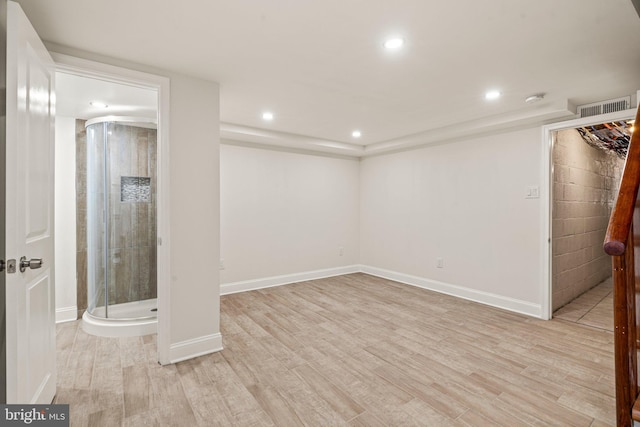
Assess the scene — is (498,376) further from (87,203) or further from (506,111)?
(87,203)

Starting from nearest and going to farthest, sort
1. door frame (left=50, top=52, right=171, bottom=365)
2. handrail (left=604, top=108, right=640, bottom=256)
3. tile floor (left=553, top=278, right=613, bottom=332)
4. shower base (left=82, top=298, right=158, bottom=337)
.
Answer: handrail (left=604, top=108, right=640, bottom=256) < door frame (left=50, top=52, right=171, bottom=365) < shower base (left=82, top=298, right=158, bottom=337) < tile floor (left=553, top=278, right=613, bottom=332)

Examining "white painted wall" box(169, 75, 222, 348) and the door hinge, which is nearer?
the door hinge

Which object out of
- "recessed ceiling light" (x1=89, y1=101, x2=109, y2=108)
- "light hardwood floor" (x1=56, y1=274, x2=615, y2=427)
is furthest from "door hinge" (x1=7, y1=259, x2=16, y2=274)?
"recessed ceiling light" (x1=89, y1=101, x2=109, y2=108)

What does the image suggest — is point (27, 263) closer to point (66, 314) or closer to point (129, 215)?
point (129, 215)

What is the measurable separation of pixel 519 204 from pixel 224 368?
3.74 metres

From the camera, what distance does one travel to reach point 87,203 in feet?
11.8

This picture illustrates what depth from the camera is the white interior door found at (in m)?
1.39

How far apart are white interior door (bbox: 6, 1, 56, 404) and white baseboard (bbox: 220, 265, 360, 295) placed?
2.54m

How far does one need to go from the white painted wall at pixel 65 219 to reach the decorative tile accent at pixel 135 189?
0.51m

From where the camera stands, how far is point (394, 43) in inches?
81.3

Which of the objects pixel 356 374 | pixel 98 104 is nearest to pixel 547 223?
pixel 356 374

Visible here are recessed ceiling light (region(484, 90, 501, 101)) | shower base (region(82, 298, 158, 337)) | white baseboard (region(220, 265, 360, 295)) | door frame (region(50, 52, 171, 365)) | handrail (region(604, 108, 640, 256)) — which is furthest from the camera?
white baseboard (region(220, 265, 360, 295))

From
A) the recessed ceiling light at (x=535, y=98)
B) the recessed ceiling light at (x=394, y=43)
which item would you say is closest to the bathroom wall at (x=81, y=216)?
the recessed ceiling light at (x=394, y=43)

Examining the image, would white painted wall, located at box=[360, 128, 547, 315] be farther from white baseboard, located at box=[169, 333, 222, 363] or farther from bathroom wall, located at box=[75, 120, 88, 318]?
bathroom wall, located at box=[75, 120, 88, 318]
